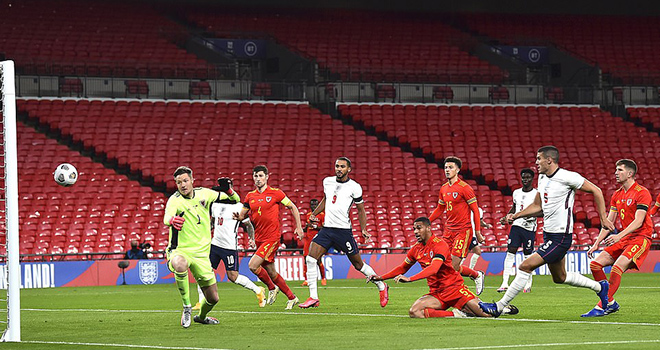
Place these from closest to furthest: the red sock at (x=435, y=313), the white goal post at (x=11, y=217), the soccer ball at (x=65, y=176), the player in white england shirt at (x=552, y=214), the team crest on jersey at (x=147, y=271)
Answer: the white goal post at (x=11, y=217) → the player in white england shirt at (x=552, y=214) → the red sock at (x=435, y=313) → the soccer ball at (x=65, y=176) → the team crest on jersey at (x=147, y=271)

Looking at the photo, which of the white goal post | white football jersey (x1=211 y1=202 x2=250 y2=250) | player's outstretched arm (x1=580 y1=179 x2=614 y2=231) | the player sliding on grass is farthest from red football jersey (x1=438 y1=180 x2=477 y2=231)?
the white goal post

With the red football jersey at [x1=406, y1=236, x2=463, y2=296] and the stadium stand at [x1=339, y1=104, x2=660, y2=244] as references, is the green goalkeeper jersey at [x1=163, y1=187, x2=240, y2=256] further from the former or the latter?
the stadium stand at [x1=339, y1=104, x2=660, y2=244]

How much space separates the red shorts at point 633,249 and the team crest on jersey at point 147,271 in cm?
1462

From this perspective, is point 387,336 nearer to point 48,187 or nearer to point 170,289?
point 170,289

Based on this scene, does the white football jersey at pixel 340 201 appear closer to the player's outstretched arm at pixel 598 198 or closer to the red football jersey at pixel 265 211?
the red football jersey at pixel 265 211

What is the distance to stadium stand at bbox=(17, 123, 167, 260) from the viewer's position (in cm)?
2858

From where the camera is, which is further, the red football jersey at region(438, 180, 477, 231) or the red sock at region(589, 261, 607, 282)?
the red football jersey at region(438, 180, 477, 231)

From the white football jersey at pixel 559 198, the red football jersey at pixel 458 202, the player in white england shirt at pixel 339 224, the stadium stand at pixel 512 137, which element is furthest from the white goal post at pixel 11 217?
the stadium stand at pixel 512 137

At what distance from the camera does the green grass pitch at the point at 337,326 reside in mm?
11219

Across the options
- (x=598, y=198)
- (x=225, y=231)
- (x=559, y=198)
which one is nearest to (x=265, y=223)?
(x=225, y=231)

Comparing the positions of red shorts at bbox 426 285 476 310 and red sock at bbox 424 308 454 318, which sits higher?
red shorts at bbox 426 285 476 310

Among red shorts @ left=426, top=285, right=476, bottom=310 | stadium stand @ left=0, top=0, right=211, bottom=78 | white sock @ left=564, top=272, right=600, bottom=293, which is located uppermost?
stadium stand @ left=0, top=0, right=211, bottom=78

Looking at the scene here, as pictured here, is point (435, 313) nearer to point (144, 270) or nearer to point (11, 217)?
point (11, 217)

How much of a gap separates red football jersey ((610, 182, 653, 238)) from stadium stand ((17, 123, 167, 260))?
15.2 meters
